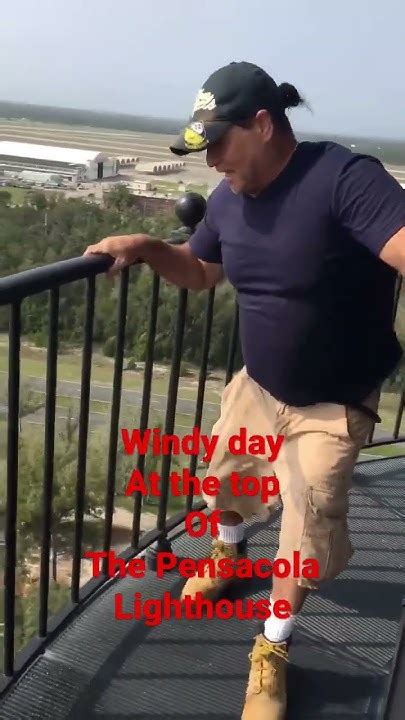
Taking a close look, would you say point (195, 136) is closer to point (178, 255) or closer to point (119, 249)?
point (119, 249)

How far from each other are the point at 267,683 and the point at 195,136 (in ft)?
3.89

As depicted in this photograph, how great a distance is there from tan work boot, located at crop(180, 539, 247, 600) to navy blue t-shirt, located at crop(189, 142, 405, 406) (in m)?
0.58

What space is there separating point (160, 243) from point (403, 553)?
124cm

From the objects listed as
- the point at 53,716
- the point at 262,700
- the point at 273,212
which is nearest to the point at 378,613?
the point at 262,700

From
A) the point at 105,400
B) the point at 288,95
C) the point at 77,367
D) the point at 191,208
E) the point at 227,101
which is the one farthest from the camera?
the point at 105,400

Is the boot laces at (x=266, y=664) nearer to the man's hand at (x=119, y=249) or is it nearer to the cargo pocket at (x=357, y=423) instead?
the cargo pocket at (x=357, y=423)

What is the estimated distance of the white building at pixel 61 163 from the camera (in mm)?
42094

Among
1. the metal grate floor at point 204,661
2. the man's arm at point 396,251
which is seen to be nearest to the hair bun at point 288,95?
the man's arm at point 396,251

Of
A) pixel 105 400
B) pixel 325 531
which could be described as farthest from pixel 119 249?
pixel 105 400

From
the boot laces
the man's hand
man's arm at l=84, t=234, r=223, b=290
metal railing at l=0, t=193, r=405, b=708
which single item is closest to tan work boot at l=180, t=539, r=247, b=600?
metal railing at l=0, t=193, r=405, b=708

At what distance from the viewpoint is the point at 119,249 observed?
65.4 inches

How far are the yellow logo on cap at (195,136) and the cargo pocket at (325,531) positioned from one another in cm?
77

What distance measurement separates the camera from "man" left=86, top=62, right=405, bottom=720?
142cm

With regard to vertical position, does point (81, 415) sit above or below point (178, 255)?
below
